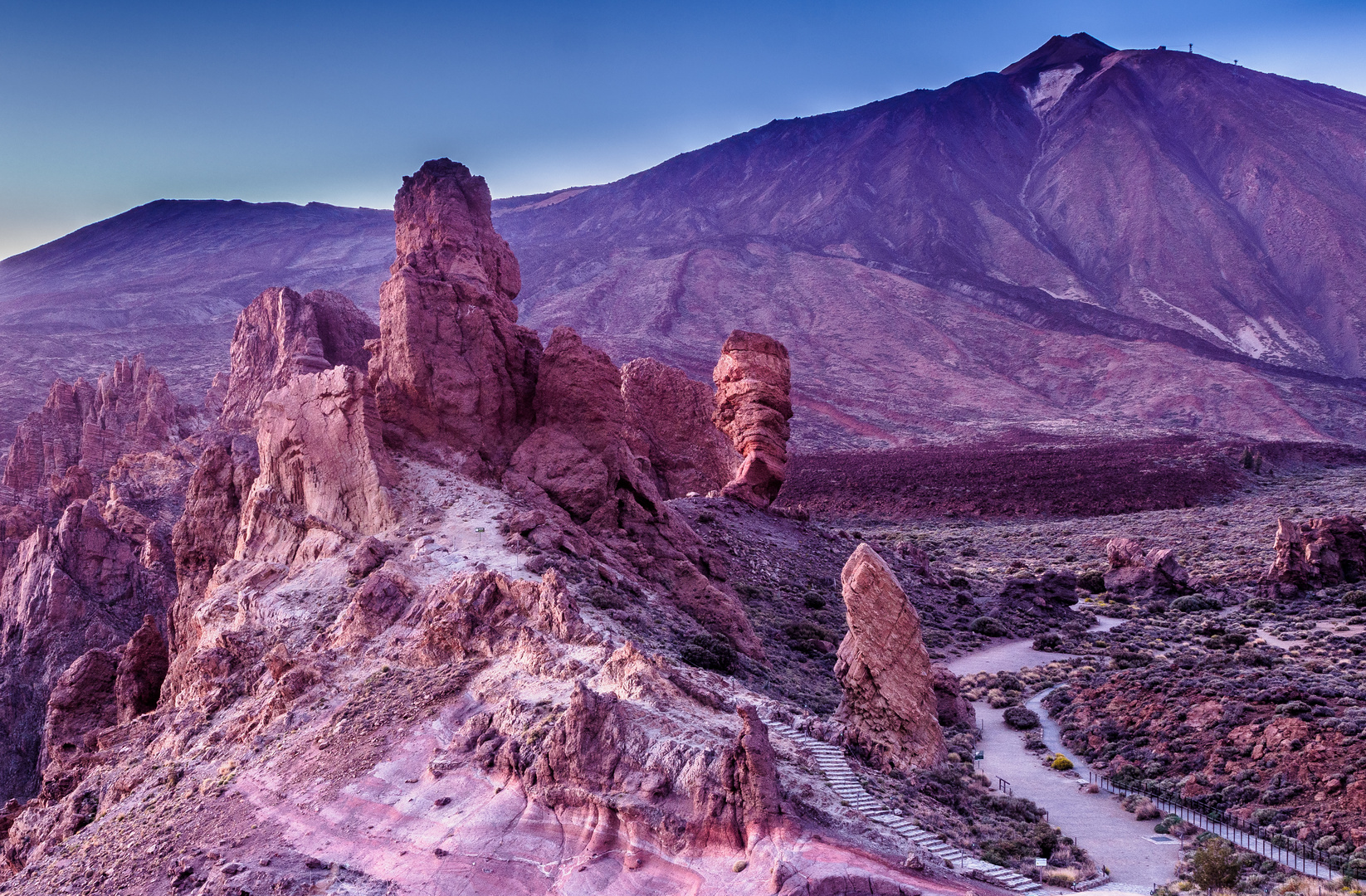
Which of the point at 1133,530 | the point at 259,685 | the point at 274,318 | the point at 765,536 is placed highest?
the point at 274,318

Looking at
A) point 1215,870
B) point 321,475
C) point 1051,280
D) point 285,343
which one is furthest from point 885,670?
point 1051,280

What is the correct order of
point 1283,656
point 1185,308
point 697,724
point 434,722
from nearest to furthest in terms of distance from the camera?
point 697,724
point 434,722
point 1283,656
point 1185,308

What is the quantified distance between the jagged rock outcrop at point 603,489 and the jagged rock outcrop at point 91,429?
31446mm

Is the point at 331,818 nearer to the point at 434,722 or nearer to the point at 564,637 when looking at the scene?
the point at 434,722

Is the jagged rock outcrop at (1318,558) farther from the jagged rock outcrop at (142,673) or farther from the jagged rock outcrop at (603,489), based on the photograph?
the jagged rock outcrop at (142,673)

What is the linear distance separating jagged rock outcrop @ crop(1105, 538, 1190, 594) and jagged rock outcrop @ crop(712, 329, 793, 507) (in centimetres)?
1388

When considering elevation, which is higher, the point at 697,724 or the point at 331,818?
the point at 697,724

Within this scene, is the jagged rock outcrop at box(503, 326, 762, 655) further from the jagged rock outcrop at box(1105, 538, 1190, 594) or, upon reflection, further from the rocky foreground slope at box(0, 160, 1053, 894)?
the jagged rock outcrop at box(1105, 538, 1190, 594)

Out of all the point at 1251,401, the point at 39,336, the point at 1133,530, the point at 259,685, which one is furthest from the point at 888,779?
the point at 39,336

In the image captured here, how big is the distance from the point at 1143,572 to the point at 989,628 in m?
10.1

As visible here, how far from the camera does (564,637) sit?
15.9 m

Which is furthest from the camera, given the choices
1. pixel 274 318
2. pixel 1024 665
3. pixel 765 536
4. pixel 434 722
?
pixel 274 318

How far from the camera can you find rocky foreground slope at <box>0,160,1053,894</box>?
11.9 meters

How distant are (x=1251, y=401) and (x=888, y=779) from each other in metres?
105
